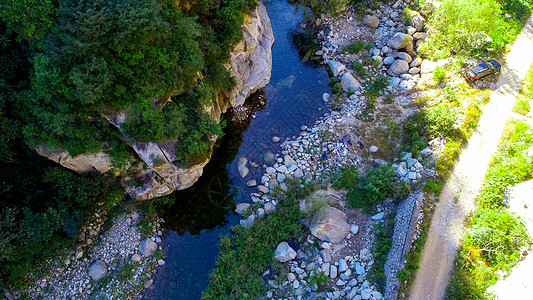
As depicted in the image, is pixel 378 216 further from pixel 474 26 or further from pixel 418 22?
pixel 418 22

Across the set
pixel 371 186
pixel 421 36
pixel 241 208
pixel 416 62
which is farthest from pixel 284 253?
pixel 421 36

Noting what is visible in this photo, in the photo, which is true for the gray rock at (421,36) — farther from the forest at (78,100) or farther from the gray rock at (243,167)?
the forest at (78,100)

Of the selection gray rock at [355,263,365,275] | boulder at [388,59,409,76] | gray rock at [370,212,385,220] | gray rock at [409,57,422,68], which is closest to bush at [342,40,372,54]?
boulder at [388,59,409,76]

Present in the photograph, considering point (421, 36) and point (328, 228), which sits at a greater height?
point (421, 36)

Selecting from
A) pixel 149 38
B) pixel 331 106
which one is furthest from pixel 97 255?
pixel 331 106

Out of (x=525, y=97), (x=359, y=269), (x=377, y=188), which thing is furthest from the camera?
(x=525, y=97)

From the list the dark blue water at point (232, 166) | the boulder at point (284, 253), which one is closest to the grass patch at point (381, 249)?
the boulder at point (284, 253)

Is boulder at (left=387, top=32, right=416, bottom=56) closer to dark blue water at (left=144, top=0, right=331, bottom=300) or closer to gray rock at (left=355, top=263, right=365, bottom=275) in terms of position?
dark blue water at (left=144, top=0, right=331, bottom=300)
